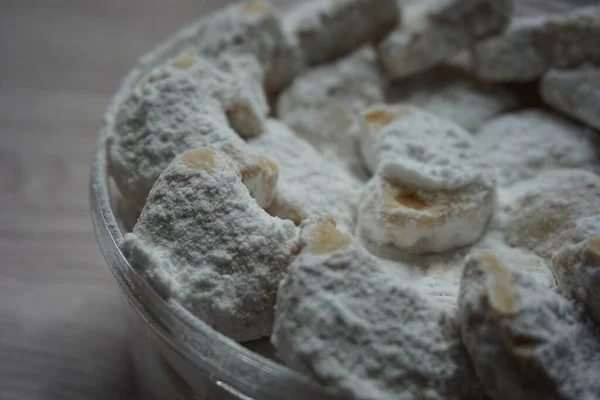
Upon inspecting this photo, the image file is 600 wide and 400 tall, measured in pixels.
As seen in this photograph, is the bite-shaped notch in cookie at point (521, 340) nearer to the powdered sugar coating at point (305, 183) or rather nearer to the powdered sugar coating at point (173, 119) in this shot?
the powdered sugar coating at point (305, 183)

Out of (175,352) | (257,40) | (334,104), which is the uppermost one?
(257,40)

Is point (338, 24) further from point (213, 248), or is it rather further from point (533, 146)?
point (213, 248)

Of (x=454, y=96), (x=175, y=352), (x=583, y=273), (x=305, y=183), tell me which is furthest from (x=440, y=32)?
(x=175, y=352)

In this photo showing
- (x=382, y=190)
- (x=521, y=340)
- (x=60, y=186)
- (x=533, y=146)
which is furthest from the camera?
(x=60, y=186)

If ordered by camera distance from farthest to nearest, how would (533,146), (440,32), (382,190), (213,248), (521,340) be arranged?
(440,32) → (533,146) → (382,190) → (213,248) → (521,340)

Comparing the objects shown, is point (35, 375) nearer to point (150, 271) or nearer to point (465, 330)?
point (150, 271)

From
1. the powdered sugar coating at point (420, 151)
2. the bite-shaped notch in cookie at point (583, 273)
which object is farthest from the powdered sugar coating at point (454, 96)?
the bite-shaped notch in cookie at point (583, 273)

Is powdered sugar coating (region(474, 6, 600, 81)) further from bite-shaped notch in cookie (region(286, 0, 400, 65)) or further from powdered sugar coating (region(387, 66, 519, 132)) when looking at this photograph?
bite-shaped notch in cookie (region(286, 0, 400, 65))

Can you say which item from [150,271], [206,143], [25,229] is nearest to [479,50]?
[206,143]
